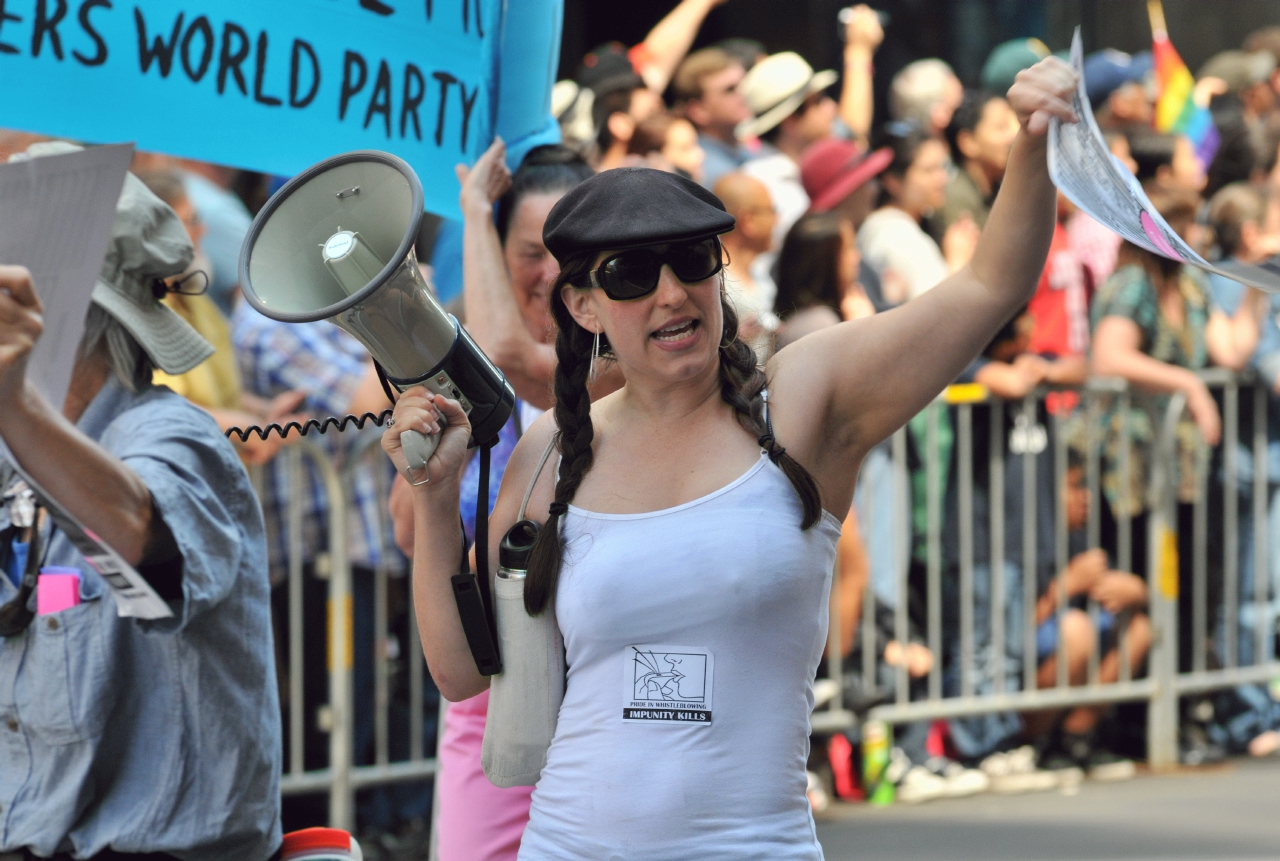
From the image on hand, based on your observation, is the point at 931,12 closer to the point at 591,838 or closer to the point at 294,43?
the point at 294,43

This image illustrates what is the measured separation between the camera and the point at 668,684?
7.67 feet

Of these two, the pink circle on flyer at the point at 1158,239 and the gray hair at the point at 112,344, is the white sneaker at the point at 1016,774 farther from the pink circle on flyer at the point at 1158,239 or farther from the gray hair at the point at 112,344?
the pink circle on flyer at the point at 1158,239

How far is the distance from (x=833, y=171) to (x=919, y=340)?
519 centimetres

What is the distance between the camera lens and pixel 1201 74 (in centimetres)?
1127

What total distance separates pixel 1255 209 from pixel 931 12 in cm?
403

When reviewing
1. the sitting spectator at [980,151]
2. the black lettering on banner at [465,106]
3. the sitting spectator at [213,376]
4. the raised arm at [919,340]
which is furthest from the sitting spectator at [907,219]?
the raised arm at [919,340]

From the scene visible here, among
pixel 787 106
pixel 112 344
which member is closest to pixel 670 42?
pixel 787 106

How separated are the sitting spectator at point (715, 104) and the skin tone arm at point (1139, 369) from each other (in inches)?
72.5

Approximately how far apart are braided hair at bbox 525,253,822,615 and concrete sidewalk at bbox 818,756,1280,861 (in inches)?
133

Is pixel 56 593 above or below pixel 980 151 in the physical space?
below

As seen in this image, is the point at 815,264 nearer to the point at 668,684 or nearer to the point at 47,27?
the point at 47,27

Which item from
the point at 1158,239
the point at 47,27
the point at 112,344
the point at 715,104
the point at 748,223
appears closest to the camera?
the point at 1158,239

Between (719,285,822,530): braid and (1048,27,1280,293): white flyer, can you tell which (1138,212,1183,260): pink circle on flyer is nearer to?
(1048,27,1280,293): white flyer

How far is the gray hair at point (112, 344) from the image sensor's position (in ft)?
9.14
